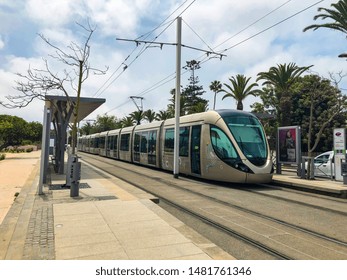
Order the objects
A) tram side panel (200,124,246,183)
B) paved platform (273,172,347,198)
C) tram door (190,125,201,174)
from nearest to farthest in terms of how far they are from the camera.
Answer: paved platform (273,172,347,198) < tram side panel (200,124,246,183) < tram door (190,125,201,174)

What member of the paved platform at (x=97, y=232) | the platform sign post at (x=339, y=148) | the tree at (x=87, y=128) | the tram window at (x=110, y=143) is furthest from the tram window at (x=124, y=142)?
the tree at (x=87, y=128)

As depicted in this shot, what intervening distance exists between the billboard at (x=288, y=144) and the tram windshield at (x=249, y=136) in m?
3.14

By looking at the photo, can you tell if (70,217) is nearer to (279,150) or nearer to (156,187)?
(156,187)

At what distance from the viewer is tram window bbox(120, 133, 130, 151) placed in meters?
27.7

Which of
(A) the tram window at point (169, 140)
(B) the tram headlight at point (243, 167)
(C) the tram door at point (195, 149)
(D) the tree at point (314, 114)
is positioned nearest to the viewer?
(B) the tram headlight at point (243, 167)

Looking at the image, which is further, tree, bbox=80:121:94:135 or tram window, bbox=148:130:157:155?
tree, bbox=80:121:94:135

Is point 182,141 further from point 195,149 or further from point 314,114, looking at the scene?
point 314,114

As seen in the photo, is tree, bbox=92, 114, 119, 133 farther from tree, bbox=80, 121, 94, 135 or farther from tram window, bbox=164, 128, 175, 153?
tram window, bbox=164, 128, 175, 153

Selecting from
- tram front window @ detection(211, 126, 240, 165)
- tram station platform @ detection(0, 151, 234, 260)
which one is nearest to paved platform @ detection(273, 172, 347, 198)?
tram front window @ detection(211, 126, 240, 165)

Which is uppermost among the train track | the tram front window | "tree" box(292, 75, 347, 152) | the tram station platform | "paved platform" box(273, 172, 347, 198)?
"tree" box(292, 75, 347, 152)

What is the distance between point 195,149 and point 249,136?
2770mm

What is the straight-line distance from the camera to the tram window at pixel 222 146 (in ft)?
43.0

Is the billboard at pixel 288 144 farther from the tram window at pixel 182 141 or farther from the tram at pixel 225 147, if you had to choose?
the tram window at pixel 182 141

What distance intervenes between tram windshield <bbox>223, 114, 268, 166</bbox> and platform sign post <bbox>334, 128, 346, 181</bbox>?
130 inches
